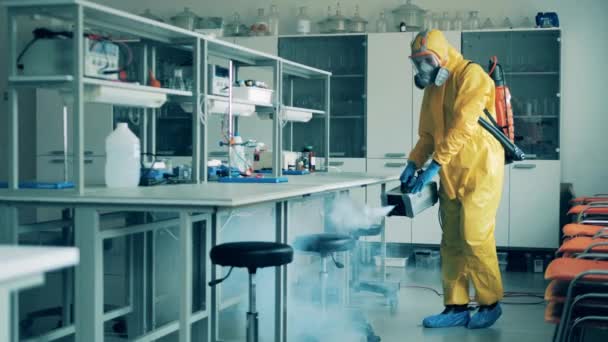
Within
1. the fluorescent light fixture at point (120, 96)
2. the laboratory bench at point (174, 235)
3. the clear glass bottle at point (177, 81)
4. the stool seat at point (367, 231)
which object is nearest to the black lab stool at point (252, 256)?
the laboratory bench at point (174, 235)

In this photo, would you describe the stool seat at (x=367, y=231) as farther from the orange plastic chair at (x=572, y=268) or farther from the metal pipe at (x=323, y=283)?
the orange plastic chair at (x=572, y=268)

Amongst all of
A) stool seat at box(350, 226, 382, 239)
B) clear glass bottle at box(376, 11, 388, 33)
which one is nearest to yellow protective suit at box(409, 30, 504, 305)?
stool seat at box(350, 226, 382, 239)

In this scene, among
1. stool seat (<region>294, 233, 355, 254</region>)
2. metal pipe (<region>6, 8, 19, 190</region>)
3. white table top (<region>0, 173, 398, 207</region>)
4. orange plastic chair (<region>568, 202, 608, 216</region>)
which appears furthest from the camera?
orange plastic chair (<region>568, 202, 608, 216</region>)

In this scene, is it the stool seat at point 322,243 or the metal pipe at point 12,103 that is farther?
the stool seat at point 322,243

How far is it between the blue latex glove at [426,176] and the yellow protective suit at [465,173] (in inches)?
1.6

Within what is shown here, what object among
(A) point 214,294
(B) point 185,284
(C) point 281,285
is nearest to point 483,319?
(C) point 281,285

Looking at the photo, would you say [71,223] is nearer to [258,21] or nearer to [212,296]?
[212,296]

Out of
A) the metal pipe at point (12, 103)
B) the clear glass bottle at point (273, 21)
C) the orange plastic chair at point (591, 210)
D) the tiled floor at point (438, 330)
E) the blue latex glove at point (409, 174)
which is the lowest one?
the tiled floor at point (438, 330)

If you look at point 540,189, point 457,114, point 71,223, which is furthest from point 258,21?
point 71,223

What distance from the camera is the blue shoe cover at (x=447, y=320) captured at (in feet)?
14.1

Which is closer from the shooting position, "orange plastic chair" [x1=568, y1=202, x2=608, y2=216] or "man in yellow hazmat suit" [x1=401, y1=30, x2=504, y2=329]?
"man in yellow hazmat suit" [x1=401, y1=30, x2=504, y2=329]

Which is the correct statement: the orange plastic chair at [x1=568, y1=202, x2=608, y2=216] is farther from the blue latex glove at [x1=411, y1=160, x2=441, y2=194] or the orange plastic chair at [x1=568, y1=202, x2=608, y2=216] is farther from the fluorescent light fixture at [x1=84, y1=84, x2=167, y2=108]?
the fluorescent light fixture at [x1=84, y1=84, x2=167, y2=108]

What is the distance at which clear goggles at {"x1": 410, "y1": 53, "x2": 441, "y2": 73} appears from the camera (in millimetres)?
4215

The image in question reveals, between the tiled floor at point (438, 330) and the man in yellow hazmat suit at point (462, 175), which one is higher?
the man in yellow hazmat suit at point (462, 175)
